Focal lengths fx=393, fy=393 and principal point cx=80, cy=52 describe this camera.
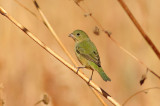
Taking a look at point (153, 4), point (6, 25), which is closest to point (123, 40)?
point (153, 4)

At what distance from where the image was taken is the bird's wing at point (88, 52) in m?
3.65

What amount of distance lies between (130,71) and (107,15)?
1396 mm

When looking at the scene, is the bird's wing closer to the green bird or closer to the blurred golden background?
the green bird

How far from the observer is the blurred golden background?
547 cm

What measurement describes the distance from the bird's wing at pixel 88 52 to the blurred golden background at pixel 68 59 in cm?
86

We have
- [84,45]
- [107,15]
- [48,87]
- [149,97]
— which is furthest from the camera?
[107,15]

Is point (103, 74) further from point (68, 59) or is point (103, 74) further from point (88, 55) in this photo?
point (68, 59)

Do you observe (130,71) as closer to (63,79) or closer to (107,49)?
(107,49)

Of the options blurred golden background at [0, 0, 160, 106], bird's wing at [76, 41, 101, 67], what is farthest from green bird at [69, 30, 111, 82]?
blurred golden background at [0, 0, 160, 106]

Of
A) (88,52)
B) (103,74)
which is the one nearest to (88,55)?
(88,52)

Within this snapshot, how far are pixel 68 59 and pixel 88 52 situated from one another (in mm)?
2034

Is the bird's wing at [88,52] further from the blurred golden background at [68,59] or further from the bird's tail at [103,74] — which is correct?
the blurred golden background at [68,59]

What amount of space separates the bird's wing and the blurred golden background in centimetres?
86

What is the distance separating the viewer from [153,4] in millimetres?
6609
